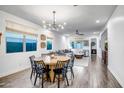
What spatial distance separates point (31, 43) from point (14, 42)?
53.7 inches

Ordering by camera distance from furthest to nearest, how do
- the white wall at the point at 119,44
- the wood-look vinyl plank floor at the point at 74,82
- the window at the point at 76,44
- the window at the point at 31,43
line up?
the window at the point at 76,44
the window at the point at 31,43
the wood-look vinyl plank floor at the point at 74,82
the white wall at the point at 119,44

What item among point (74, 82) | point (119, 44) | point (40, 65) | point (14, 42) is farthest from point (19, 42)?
point (119, 44)

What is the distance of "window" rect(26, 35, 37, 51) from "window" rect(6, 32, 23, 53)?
526mm

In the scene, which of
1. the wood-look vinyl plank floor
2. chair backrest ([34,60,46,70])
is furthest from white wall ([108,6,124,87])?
chair backrest ([34,60,46,70])

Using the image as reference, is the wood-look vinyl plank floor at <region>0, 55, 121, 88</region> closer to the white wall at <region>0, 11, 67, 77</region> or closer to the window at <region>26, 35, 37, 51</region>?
the white wall at <region>0, 11, 67, 77</region>

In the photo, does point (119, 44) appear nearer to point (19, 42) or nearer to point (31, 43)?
point (19, 42)

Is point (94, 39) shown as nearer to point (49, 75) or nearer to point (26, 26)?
point (26, 26)

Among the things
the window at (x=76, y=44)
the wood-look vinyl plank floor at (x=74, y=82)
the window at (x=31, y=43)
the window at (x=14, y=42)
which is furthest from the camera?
the window at (x=76, y=44)

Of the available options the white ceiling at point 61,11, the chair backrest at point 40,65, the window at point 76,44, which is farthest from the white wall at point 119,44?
the window at point 76,44

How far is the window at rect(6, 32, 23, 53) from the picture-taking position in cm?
518

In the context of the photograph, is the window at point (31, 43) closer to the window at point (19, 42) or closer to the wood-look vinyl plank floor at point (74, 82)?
the window at point (19, 42)

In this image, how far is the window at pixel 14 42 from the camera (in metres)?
5.18

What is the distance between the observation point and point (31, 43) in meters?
6.89

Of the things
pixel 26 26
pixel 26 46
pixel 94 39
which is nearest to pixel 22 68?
pixel 26 46
